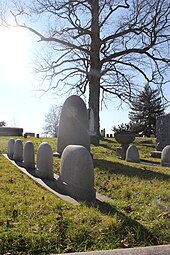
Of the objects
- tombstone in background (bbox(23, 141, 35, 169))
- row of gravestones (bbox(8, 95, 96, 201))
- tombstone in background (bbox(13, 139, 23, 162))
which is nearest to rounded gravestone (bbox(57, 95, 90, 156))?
row of gravestones (bbox(8, 95, 96, 201))

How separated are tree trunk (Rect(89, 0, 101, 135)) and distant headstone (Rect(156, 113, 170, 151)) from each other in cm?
586

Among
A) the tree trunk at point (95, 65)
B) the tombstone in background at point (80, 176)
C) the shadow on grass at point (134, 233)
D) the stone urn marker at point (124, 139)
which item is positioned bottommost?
the shadow on grass at point (134, 233)

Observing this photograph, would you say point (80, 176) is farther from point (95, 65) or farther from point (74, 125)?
point (95, 65)

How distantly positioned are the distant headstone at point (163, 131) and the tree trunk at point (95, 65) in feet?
19.2

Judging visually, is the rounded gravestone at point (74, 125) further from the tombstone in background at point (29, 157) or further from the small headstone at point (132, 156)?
the small headstone at point (132, 156)

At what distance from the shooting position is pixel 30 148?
9.25 metres

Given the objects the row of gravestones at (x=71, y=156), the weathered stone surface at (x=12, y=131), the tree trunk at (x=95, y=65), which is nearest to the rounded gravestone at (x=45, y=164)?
the row of gravestones at (x=71, y=156)

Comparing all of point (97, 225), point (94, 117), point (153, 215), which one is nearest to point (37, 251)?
point (97, 225)

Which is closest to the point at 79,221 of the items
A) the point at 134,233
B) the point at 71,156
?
the point at 134,233

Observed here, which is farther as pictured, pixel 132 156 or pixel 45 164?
pixel 132 156

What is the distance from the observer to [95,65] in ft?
73.2

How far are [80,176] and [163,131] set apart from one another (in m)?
11.8

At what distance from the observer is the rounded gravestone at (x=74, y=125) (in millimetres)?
10836

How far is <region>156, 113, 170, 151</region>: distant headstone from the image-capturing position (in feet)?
51.9
